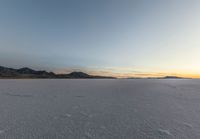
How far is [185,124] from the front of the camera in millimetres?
4117

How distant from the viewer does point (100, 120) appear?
14.5 feet

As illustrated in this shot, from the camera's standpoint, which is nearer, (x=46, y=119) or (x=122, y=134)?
(x=122, y=134)

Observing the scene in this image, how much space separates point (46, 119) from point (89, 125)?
163 centimetres

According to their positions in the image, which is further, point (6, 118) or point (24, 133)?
point (6, 118)

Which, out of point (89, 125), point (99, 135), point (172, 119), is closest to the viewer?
point (99, 135)

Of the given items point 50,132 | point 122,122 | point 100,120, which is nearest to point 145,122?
point 122,122

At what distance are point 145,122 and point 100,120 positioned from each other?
151 cm

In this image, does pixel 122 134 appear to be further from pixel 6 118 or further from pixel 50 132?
pixel 6 118

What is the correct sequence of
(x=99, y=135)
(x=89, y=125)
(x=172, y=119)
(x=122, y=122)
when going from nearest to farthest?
1. (x=99, y=135)
2. (x=89, y=125)
3. (x=122, y=122)
4. (x=172, y=119)

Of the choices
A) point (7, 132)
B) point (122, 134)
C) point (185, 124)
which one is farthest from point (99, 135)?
point (185, 124)

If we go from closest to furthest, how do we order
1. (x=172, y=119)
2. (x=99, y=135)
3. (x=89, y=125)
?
(x=99, y=135)
(x=89, y=125)
(x=172, y=119)

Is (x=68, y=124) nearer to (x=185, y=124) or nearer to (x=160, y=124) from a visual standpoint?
(x=160, y=124)

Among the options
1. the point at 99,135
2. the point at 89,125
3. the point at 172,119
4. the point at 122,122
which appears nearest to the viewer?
the point at 99,135

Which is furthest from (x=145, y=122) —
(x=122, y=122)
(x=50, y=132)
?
(x=50, y=132)
